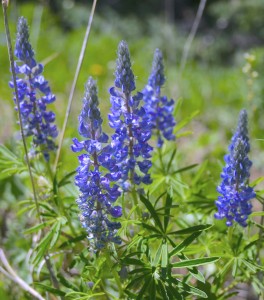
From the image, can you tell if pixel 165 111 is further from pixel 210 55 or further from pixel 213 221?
pixel 210 55

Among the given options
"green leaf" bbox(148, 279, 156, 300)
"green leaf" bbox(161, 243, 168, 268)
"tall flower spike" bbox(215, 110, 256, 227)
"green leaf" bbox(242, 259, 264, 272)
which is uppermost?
"tall flower spike" bbox(215, 110, 256, 227)

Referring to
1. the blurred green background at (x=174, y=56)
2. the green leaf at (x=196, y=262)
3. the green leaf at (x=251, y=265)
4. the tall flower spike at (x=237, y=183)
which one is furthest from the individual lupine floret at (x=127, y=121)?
the blurred green background at (x=174, y=56)

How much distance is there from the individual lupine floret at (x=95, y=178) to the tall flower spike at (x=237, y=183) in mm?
431

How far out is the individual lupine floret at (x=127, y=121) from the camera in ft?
6.52

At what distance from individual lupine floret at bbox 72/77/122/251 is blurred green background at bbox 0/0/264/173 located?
4.24 ft

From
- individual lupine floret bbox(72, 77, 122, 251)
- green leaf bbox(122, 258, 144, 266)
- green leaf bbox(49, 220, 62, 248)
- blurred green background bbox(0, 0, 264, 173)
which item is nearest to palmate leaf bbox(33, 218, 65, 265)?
green leaf bbox(49, 220, 62, 248)

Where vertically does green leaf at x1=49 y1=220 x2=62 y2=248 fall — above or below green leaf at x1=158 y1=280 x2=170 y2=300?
above

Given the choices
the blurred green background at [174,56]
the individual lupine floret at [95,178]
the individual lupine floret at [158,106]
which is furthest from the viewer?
the blurred green background at [174,56]

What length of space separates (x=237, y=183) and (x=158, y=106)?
729mm

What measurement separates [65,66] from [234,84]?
1.88 metres

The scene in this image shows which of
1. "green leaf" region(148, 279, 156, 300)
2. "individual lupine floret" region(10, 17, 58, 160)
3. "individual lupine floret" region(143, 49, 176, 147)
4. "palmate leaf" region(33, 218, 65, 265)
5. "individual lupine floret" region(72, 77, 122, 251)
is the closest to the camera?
"individual lupine floret" region(72, 77, 122, 251)

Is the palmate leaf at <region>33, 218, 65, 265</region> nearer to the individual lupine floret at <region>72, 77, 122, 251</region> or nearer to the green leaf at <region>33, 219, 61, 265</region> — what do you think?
the green leaf at <region>33, 219, 61, 265</region>

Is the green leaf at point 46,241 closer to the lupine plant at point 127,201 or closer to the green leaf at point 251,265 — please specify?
the lupine plant at point 127,201

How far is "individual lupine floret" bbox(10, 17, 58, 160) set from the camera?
7.40 ft
